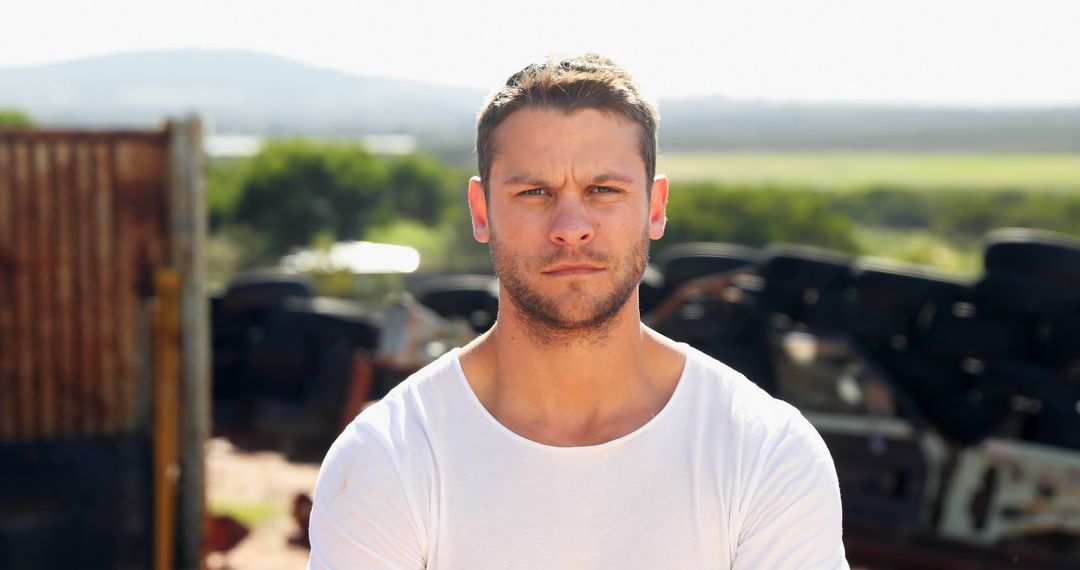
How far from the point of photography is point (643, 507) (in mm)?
2285

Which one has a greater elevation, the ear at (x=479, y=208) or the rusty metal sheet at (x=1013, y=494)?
the ear at (x=479, y=208)

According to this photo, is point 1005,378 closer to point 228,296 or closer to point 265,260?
point 228,296

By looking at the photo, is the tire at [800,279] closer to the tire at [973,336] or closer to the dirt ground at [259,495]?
the tire at [973,336]

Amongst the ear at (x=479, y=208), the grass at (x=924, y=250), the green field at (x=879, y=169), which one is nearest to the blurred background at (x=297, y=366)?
the ear at (x=479, y=208)

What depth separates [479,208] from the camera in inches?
102

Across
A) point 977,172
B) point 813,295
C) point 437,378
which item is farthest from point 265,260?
point 977,172

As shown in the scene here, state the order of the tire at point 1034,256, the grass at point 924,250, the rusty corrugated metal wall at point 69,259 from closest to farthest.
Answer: the rusty corrugated metal wall at point 69,259 → the tire at point 1034,256 → the grass at point 924,250

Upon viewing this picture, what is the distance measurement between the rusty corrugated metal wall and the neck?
4.71m

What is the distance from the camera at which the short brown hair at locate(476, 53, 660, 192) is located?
7.82ft

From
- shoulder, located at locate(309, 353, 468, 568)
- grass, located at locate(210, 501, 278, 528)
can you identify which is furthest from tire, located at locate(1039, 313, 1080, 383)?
shoulder, located at locate(309, 353, 468, 568)

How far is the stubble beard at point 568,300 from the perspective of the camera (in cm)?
238

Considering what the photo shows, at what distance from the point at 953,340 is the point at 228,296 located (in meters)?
6.32

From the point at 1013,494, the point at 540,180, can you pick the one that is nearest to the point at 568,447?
Result: the point at 540,180

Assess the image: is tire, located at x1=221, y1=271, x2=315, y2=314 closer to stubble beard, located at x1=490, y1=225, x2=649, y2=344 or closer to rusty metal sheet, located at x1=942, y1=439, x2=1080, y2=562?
rusty metal sheet, located at x1=942, y1=439, x2=1080, y2=562
